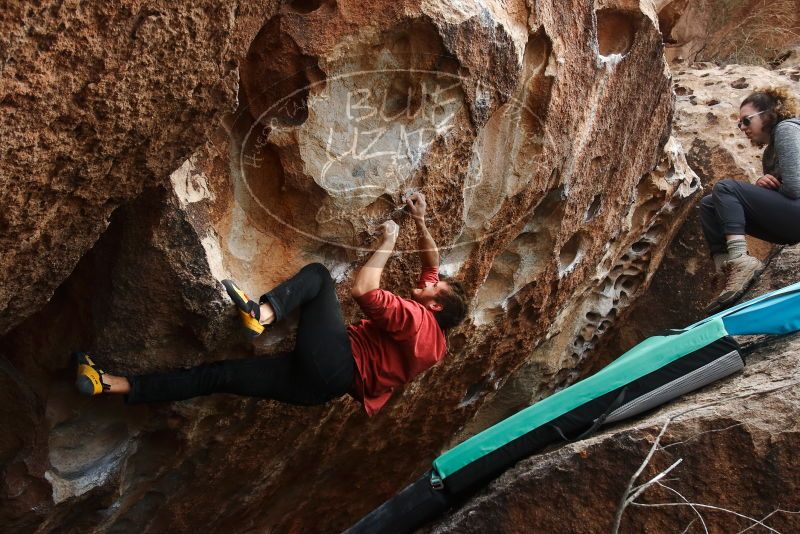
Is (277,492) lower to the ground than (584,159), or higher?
lower

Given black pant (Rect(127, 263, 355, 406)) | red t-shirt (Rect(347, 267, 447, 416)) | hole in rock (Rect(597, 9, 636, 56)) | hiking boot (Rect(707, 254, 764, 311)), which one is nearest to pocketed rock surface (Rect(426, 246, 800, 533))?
red t-shirt (Rect(347, 267, 447, 416))

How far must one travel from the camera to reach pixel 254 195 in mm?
3201

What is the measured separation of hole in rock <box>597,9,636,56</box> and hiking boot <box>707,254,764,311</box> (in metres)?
1.54

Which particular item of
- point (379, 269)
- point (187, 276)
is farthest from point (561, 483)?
point (187, 276)

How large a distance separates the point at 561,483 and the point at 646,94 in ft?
7.55

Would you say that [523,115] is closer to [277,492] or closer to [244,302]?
[244,302]

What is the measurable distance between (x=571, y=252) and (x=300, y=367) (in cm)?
195

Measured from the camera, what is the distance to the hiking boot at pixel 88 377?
117 inches

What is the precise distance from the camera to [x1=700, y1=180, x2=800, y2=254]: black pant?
4.88 meters

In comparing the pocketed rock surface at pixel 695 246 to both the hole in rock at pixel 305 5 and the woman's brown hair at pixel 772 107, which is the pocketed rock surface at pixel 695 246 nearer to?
the woman's brown hair at pixel 772 107

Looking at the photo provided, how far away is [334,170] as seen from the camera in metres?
3.22

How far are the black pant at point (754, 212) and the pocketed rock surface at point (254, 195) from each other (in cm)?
70

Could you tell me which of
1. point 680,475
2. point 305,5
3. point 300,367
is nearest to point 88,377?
point 300,367

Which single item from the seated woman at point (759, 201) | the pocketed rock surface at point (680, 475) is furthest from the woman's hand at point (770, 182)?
the pocketed rock surface at point (680, 475)
